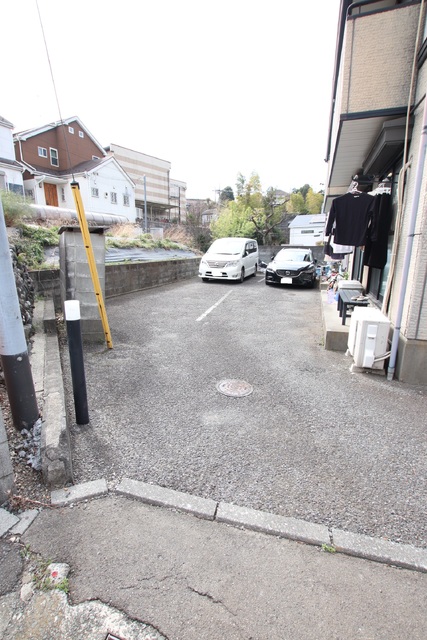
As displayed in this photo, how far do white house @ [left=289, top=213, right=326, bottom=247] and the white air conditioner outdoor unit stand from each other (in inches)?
1488

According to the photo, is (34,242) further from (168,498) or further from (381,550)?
(381,550)

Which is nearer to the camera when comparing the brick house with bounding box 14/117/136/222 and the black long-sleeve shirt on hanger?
the black long-sleeve shirt on hanger

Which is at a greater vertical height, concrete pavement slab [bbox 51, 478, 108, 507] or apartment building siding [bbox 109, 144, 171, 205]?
apartment building siding [bbox 109, 144, 171, 205]

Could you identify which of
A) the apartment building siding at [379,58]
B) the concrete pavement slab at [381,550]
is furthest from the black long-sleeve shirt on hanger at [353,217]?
the concrete pavement slab at [381,550]

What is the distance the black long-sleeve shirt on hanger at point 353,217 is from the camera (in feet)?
17.1

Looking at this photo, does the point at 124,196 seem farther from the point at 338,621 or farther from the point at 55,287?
the point at 338,621

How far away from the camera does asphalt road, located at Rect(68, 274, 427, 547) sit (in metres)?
2.23

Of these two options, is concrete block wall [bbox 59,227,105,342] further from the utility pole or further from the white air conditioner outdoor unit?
the white air conditioner outdoor unit

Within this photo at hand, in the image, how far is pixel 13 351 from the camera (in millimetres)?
2518

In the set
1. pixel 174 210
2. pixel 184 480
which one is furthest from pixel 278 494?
pixel 174 210

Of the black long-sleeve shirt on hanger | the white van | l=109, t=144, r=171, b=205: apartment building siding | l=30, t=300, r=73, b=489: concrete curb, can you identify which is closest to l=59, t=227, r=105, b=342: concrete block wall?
l=30, t=300, r=73, b=489: concrete curb

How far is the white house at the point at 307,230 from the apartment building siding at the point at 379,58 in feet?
122

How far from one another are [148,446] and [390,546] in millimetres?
1830

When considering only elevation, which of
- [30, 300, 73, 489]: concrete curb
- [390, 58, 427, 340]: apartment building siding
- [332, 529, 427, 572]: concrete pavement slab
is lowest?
[332, 529, 427, 572]: concrete pavement slab
